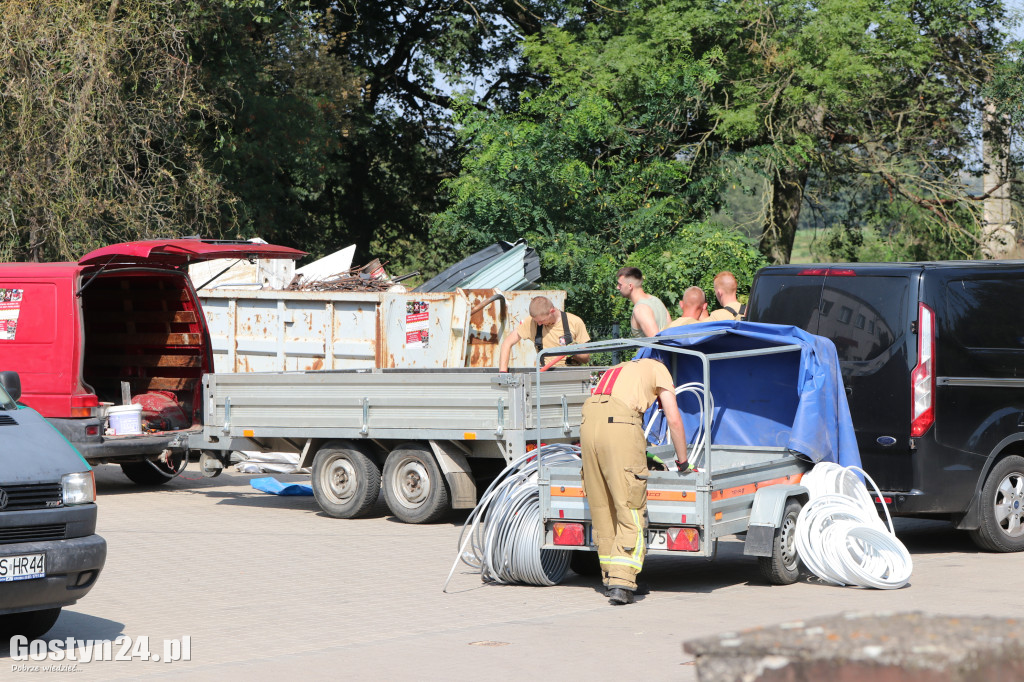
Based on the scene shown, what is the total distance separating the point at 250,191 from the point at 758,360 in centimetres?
1570

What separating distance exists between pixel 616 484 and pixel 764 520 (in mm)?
1073

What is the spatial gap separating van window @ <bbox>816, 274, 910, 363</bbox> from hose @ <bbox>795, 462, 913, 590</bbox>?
1201mm

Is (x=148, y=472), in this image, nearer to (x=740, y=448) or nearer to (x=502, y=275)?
(x=502, y=275)

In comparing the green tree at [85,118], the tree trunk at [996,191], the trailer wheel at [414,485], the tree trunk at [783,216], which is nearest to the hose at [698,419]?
the trailer wheel at [414,485]

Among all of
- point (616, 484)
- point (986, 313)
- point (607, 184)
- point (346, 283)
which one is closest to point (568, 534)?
point (616, 484)

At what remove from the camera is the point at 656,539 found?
7.66 m

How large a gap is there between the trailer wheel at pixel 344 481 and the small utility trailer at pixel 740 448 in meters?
2.91

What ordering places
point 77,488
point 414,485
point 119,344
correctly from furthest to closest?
point 119,344 < point 414,485 < point 77,488

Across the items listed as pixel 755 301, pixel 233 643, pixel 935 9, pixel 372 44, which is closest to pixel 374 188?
pixel 372 44

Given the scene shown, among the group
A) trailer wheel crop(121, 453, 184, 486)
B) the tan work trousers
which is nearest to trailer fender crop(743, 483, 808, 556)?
the tan work trousers

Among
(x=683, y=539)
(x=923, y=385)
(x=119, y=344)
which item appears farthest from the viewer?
(x=119, y=344)

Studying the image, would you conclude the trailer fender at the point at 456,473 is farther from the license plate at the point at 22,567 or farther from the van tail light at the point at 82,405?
the license plate at the point at 22,567

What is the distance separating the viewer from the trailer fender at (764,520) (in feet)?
25.4

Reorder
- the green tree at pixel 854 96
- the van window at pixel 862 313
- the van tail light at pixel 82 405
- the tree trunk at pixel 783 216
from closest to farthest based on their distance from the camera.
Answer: the van window at pixel 862 313
the van tail light at pixel 82 405
the green tree at pixel 854 96
the tree trunk at pixel 783 216
